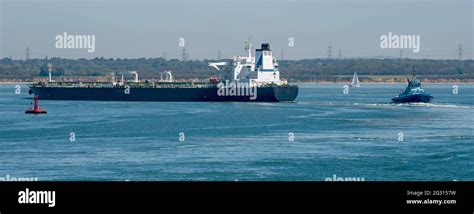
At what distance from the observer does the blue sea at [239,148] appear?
59.4ft

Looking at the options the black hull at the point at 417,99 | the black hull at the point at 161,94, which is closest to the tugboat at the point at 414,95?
the black hull at the point at 417,99

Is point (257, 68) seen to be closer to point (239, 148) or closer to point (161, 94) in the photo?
point (161, 94)

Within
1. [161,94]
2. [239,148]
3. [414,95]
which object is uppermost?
[414,95]

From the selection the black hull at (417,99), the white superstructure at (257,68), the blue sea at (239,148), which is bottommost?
the blue sea at (239,148)

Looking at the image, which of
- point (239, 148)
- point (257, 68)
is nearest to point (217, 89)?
point (257, 68)

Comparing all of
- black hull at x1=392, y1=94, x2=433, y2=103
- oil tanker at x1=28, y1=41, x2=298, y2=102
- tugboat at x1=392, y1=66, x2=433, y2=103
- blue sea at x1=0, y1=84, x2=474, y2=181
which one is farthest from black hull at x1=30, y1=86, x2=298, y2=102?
blue sea at x1=0, y1=84, x2=474, y2=181

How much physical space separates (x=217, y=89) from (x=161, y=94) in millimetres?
4835

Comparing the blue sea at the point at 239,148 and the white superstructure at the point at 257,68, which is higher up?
the white superstructure at the point at 257,68

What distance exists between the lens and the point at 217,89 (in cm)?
6875

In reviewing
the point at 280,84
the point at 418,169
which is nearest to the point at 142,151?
the point at 418,169

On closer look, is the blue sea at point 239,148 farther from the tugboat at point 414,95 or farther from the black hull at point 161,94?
the black hull at point 161,94

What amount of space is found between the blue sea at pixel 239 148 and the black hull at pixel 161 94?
22.6 meters

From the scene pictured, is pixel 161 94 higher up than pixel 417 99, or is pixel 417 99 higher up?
pixel 161 94
